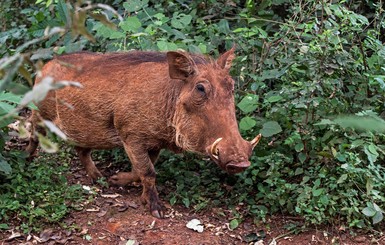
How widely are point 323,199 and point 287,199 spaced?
329 mm

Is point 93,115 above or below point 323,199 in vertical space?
above

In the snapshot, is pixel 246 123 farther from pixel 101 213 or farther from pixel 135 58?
pixel 101 213

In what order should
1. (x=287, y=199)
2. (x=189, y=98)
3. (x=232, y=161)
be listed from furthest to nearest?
(x=287, y=199)
(x=189, y=98)
(x=232, y=161)

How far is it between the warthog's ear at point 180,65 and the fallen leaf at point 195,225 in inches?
39.3

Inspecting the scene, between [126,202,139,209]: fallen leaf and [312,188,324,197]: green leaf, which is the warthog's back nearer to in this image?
[126,202,139,209]: fallen leaf

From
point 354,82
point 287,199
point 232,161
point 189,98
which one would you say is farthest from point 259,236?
point 354,82

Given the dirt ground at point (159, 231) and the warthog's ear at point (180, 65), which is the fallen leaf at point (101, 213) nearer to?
the dirt ground at point (159, 231)

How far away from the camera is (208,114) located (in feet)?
13.9

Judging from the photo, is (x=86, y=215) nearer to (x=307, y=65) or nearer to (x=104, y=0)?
(x=307, y=65)

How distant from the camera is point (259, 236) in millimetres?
4516

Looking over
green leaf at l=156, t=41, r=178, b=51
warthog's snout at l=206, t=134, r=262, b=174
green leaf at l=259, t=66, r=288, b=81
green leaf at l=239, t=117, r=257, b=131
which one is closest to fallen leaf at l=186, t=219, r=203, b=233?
warthog's snout at l=206, t=134, r=262, b=174

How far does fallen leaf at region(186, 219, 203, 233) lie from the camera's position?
4520mm

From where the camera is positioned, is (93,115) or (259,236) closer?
(259,236)

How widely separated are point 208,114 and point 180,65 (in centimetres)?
41
